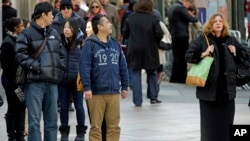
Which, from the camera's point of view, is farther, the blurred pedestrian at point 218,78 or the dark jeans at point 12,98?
the dark jeans at point 12,98

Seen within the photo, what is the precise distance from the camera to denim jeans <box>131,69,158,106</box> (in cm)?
1487

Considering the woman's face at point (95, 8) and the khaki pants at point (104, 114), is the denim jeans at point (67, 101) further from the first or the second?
the woman's face at point (95, 8)

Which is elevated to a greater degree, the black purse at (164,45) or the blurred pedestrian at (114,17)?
the blurred pedestrian at (114,17)

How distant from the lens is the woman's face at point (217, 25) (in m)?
9.38

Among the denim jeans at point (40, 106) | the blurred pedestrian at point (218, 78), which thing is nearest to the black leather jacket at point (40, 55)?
the denim jeans at point (40, 106)

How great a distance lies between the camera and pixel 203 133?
31.3 feet

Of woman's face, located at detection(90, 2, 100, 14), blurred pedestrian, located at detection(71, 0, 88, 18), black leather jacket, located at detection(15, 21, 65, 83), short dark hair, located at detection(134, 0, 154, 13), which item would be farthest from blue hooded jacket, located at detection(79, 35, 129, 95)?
blurred pedestrian, located at detection(71, 0, 88, 18)

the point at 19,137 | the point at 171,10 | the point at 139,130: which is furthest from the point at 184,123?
the point at 171,10

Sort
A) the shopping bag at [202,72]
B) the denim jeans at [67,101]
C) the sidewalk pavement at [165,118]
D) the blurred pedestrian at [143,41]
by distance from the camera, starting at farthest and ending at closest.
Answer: the blurred pedestrian at [143,41]
the sidewalk pavement at [165,118]
the denim jeans at [67,101]
the shopping bag at [202,72]

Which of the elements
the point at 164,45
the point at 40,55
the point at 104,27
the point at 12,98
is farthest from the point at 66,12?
the point at 164,45

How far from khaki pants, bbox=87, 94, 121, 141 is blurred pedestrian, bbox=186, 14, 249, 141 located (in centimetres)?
104

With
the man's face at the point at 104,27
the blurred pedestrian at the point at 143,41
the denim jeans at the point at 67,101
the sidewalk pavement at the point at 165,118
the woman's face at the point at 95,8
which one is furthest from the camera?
the blurred pedestrian at the point at 143,41

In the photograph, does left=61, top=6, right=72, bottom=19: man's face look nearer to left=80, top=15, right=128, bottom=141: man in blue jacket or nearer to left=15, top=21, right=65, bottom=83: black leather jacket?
left=15, top=21, right=65, bottom=83: black leather jacket

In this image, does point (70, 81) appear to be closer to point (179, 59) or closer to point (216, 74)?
point (216, 74)
